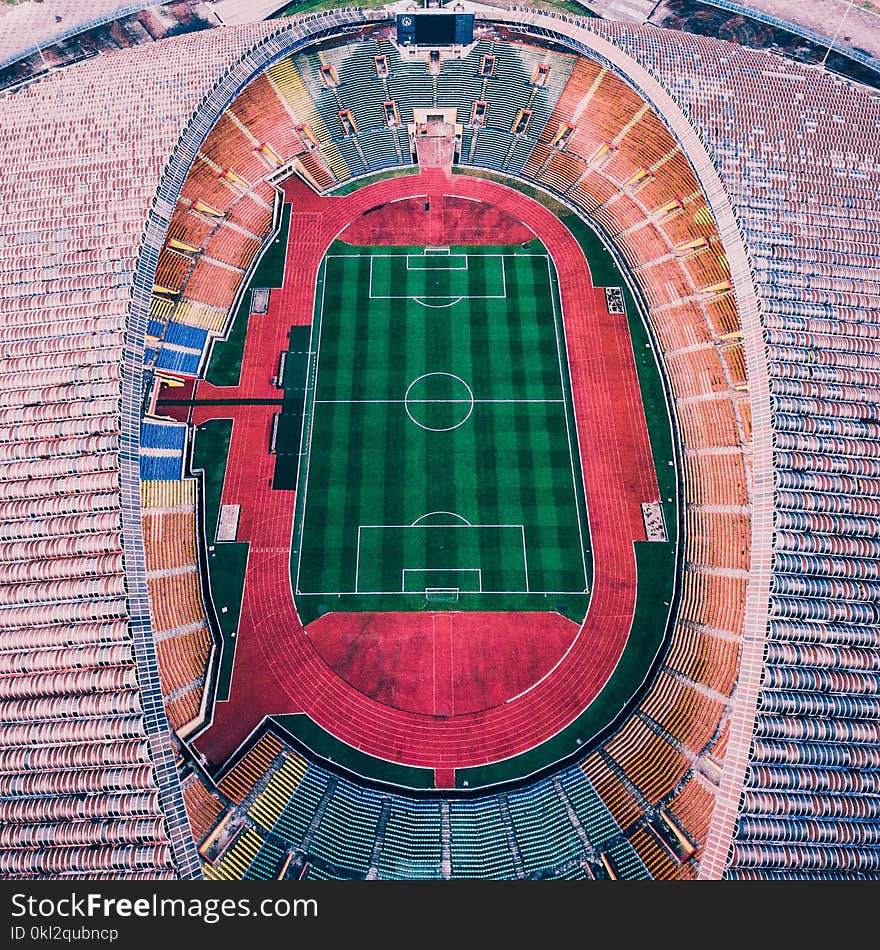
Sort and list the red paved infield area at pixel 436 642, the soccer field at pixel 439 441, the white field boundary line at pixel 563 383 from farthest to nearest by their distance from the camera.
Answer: the white field boundary line at pixel 563 383 < the soccer field at pixel 439 441 < the red paved infield area at pixel 436 642

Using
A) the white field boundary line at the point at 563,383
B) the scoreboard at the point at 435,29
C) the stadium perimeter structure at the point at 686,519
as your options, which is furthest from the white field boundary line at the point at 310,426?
the scoreboard at the point at 435,29

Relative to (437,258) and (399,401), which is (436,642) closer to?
(399,401)

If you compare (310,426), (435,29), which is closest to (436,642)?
(310,426)

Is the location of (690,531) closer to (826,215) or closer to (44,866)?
(826,215)

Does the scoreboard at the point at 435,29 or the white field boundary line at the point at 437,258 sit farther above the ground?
the scoreboard at the point at 435,29

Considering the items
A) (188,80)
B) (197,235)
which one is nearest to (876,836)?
(197,235)

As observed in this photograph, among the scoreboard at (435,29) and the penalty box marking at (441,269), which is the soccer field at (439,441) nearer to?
the penalty box marking at (441,269)

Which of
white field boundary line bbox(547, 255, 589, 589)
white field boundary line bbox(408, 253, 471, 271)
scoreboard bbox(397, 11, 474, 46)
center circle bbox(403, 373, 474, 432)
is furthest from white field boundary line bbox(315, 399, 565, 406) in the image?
scoreboard bbox(397, 11, 474, 46)
